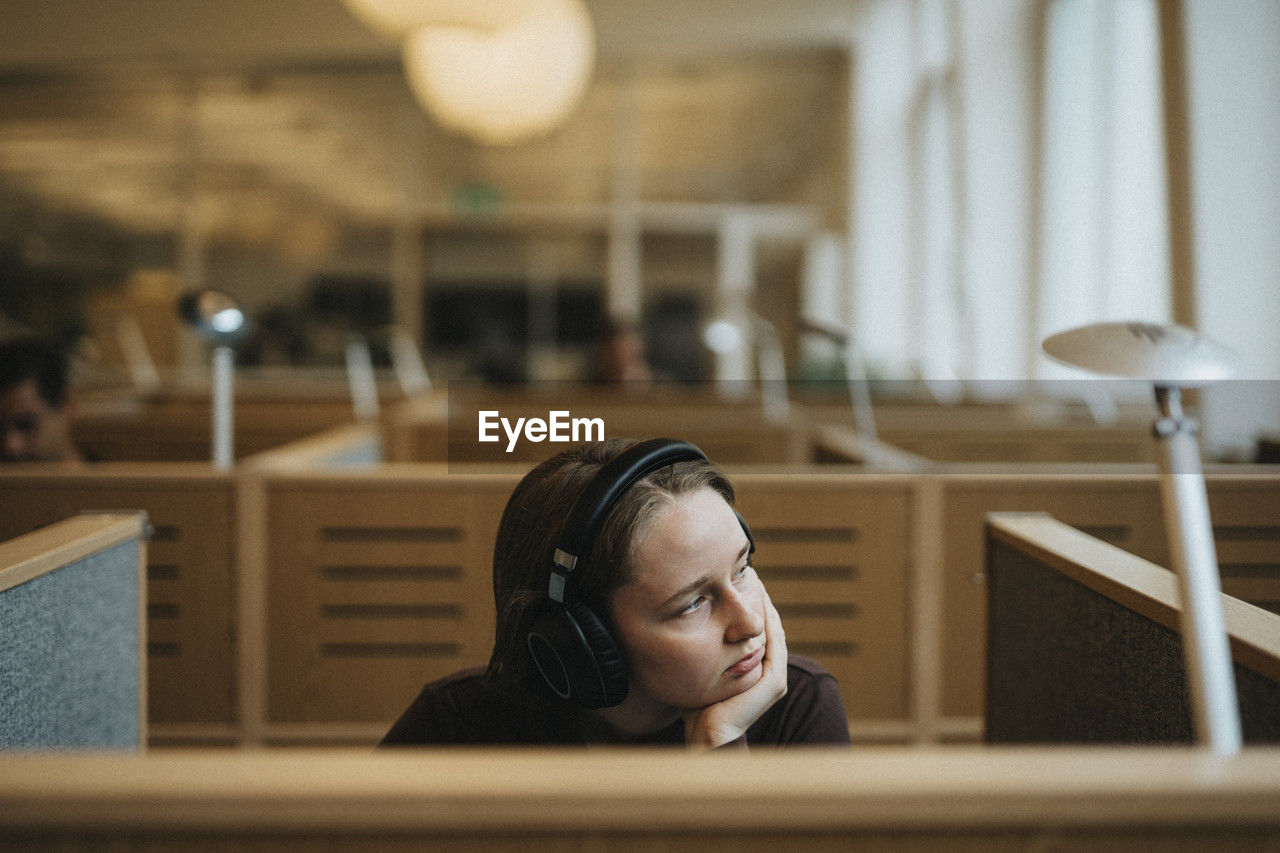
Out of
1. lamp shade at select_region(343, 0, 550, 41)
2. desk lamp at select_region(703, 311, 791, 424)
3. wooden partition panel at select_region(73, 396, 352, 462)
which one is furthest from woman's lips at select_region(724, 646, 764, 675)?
lamp shade at select_region(343, 0, 550, 41)

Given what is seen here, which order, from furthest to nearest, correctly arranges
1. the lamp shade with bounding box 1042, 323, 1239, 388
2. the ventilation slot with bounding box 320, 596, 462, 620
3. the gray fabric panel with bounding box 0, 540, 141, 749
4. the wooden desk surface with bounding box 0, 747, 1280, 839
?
the ventilation slot with bounding box 320, 596, 462, 620, the gray fabric panel with bounding box 0, 540, 141, 749, the lamp shade with bounding box 1042, 323, 1239, 388, the wooden desk surface with bounding box 0, 747, 1280, 839

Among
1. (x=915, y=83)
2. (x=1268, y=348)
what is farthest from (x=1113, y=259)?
(x=915, y=83)

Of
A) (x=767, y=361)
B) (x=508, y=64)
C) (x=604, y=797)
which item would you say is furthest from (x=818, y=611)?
(x=508, y=64)

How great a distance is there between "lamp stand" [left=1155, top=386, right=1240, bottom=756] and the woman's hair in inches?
12.5

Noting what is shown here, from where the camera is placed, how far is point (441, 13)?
3174mm

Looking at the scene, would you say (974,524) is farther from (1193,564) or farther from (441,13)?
(441,13)

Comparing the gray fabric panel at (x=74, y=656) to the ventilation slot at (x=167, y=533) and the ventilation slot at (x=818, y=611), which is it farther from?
the ventilation slot at (x=818, y=611)

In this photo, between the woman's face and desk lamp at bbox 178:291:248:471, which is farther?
desk lamp at bbox 178:291:248:471

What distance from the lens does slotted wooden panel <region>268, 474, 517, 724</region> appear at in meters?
1.57

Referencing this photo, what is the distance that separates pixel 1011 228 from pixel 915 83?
146 centimetres

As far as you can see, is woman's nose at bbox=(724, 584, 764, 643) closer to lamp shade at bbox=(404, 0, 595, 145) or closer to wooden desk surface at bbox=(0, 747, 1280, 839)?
wooden desk surface at bbox=(0, 747, 1280, 839)

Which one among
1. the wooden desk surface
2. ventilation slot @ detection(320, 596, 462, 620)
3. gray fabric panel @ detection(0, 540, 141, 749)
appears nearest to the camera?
the wooden desk surface

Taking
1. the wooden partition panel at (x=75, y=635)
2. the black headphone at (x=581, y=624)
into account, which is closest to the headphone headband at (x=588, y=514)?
the black headphone at (x=581, y=624)

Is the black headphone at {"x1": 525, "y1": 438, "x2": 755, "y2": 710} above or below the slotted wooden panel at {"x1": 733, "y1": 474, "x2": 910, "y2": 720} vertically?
above
